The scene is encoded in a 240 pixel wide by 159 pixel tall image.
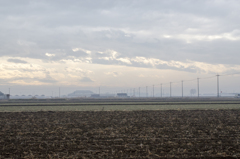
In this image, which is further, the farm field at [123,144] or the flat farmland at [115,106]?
the flat farmland at [115,106]

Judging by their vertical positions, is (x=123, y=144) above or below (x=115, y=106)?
below

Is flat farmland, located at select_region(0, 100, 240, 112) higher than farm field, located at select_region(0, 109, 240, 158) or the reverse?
higher

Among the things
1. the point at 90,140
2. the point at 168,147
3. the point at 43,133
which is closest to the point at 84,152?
the point at 90,140

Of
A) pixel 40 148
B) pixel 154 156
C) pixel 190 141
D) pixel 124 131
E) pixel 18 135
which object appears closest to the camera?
pixel 154 156

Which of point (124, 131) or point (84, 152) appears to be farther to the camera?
point (124, 131)

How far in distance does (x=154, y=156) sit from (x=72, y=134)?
29.5 ft

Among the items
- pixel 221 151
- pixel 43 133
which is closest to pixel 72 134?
pixel 43 133

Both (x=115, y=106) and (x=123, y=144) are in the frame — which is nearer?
(x=123, y=144)

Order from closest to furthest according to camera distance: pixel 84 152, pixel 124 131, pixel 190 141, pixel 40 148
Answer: pixel 84 152 < pixel 40 148 < pixel 190 141 < pixel 124 131

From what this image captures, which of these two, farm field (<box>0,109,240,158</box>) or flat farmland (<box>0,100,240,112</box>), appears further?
flat farmland (<box>0,100,240,112</box>)

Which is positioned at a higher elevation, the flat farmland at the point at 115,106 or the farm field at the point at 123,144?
the flat farmland at the point at 115,106

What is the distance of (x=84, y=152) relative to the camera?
14.7m

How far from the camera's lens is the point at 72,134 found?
2070 centimetres

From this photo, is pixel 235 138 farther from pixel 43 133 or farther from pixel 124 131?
pixel 43 133
